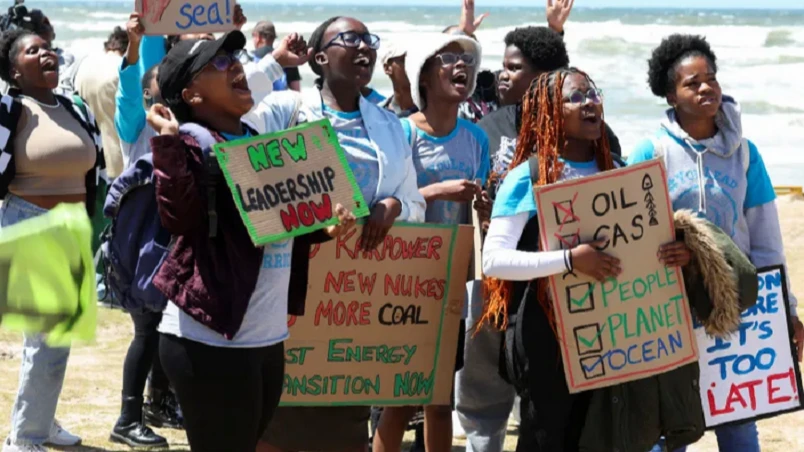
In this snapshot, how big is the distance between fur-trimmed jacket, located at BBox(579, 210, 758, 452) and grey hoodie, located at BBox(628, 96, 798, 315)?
422 mm

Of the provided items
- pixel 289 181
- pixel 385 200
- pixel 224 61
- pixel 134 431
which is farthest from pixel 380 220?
pixel 134 431

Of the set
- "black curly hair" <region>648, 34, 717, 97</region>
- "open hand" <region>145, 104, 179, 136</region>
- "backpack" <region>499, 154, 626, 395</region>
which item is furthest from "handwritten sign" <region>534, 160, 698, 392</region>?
"open hand" <region>145, 104, 179, 136</region>

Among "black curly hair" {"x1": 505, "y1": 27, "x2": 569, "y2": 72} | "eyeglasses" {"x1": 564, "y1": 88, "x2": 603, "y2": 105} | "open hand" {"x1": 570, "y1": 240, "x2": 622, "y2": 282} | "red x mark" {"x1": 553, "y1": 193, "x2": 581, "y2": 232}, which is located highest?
"black curly hair" {"x1": 505, "y1": 27, "x2": 569, "y2": 72}

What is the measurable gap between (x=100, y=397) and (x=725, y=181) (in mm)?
3983

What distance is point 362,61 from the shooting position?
18.1ft

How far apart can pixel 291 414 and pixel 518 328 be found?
113cm

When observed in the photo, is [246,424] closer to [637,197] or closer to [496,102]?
[637,197]

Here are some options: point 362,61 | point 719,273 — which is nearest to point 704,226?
point 719,273

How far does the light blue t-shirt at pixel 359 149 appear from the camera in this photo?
5301 mm

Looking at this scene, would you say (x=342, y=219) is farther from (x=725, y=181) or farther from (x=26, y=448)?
(x=26, y=448)

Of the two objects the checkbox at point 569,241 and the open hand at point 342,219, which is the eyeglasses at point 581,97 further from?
the open hand at point 342,219

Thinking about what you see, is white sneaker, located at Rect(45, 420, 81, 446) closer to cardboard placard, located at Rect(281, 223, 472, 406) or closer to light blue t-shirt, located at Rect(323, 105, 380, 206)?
cardboard placard, located at Rect(281, 223, 472, 406)

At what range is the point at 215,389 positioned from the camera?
169 inches

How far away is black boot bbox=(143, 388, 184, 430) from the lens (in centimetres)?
725
